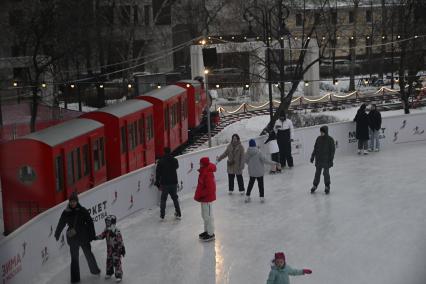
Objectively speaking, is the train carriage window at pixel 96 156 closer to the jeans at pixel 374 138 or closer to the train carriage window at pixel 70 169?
the train carriage window at pixel 70 169

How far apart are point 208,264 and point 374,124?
10.6m

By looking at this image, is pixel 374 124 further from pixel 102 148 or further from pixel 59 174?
pixel 59 174

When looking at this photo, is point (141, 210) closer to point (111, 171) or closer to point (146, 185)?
point (146, 185)

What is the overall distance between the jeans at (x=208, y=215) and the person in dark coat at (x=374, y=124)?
918cm

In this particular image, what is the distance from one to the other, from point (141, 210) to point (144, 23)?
3247 cm

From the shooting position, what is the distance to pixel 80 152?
15.3m

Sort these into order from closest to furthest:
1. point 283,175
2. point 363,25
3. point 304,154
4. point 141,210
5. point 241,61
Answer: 1. point 141,210
2. point 283,175
3. point 304,154
4. point 241,61
5. point 363,25

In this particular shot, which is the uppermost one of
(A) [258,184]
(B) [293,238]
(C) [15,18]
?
(C) [15,18]

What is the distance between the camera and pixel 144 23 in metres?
45.2

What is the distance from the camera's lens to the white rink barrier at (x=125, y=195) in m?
9.62

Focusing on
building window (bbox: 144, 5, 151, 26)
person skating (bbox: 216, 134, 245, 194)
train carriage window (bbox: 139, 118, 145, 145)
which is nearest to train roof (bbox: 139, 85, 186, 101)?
train carriage window (bbox: 139, 118, 145, 145)

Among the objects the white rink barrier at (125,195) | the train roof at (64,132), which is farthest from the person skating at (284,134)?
the train roof at (64,132)

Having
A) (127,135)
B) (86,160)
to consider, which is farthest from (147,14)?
(86,160)

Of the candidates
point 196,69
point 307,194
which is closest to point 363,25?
point 196,69
